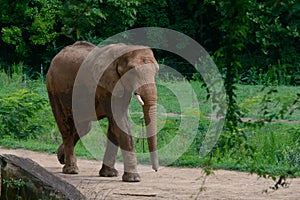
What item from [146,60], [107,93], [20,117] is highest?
[146,60]

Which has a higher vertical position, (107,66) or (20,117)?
(107,66)

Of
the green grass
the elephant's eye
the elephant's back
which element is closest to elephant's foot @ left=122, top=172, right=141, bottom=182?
the green grass

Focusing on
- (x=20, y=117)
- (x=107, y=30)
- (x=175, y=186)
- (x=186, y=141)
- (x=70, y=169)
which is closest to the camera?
(x=175, y=186)

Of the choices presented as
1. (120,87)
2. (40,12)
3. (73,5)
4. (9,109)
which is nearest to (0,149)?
(9,109)

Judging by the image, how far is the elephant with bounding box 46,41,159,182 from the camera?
404 inches

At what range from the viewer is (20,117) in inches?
580

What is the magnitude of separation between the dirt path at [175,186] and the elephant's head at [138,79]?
1.45 ft

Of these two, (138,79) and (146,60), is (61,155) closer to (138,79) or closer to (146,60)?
(138,79)

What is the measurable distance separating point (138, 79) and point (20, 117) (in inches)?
197

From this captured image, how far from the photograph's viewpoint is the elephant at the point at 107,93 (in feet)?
33.7

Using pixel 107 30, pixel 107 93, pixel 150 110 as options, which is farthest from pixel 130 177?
pixel 107 30

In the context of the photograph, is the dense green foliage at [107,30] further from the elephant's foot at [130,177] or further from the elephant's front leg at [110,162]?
the elephant's foot at [130,177]

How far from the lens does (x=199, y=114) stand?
1539cm

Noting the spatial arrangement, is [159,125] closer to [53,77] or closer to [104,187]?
[53,77]
